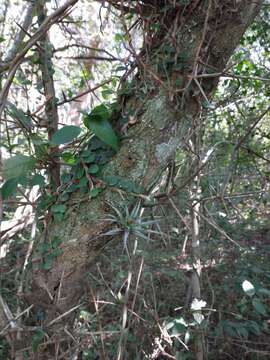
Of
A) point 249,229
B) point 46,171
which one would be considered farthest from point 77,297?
point 249,229

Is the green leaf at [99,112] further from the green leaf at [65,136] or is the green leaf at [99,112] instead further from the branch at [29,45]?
the branch at [29,45]

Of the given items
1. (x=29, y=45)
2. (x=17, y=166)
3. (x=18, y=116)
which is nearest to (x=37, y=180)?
(x=17, y=166)

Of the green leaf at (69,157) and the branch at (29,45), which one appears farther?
the green leaf at (69,157)

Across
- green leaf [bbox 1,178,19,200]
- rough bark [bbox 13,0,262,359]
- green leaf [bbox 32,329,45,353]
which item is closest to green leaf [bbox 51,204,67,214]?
rough bark [bbox 13,0,262,359]

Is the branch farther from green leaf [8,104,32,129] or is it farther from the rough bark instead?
the rough bark

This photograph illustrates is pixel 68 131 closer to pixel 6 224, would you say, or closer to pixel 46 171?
pixel 46 171

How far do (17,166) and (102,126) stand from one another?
26 centimetres

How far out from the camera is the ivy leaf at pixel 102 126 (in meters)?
1.06

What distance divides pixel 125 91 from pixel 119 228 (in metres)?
0.40

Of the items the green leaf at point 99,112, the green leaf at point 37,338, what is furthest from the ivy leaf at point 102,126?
the green leaf at point 37,338

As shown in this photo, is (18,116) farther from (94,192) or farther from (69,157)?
(94,192)

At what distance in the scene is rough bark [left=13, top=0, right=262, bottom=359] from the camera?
1092 millimetres

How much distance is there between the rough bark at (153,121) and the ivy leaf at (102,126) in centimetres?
7

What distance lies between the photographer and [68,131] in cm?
110
